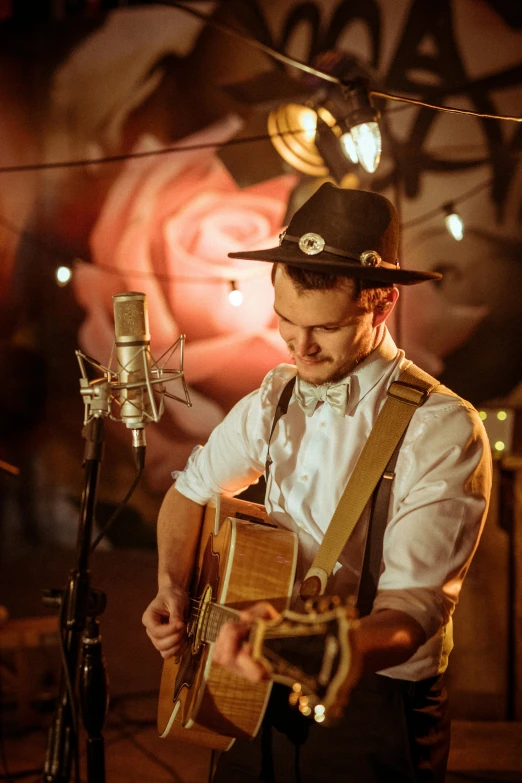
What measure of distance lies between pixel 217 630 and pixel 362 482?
0.60 metres

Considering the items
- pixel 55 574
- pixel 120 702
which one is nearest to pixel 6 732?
pixel 120 702

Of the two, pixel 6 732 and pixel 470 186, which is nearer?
pixel 6 732

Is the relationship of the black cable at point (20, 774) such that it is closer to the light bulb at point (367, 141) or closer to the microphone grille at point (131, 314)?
the microphone grille at point (131, 314)

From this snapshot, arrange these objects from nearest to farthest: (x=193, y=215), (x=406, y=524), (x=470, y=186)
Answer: (x=406, y=524) → (x=470, y=186) → (x=193, y=215)

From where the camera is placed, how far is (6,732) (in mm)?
4105

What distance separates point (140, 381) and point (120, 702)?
330cm

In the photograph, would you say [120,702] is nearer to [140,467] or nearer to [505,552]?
[505,552]

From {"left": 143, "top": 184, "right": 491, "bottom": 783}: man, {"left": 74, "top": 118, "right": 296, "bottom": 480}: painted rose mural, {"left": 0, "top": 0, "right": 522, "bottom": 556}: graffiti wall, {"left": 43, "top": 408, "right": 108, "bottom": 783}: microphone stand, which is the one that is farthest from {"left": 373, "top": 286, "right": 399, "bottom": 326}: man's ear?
{"left": 74, "top": 118, "right": 296, "bottom": 480}: painted rose mural

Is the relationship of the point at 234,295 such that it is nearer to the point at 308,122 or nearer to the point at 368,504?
the point at 308,122

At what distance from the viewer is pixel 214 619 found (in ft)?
7.16

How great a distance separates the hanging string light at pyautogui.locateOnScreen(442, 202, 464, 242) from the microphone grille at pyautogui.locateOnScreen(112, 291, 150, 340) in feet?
9.53

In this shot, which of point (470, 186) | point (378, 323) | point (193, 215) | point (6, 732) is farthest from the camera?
point (193, 215)

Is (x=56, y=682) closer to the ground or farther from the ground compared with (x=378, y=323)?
closer to the ground

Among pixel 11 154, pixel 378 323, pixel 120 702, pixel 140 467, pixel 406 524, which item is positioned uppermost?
pixel 11 154
